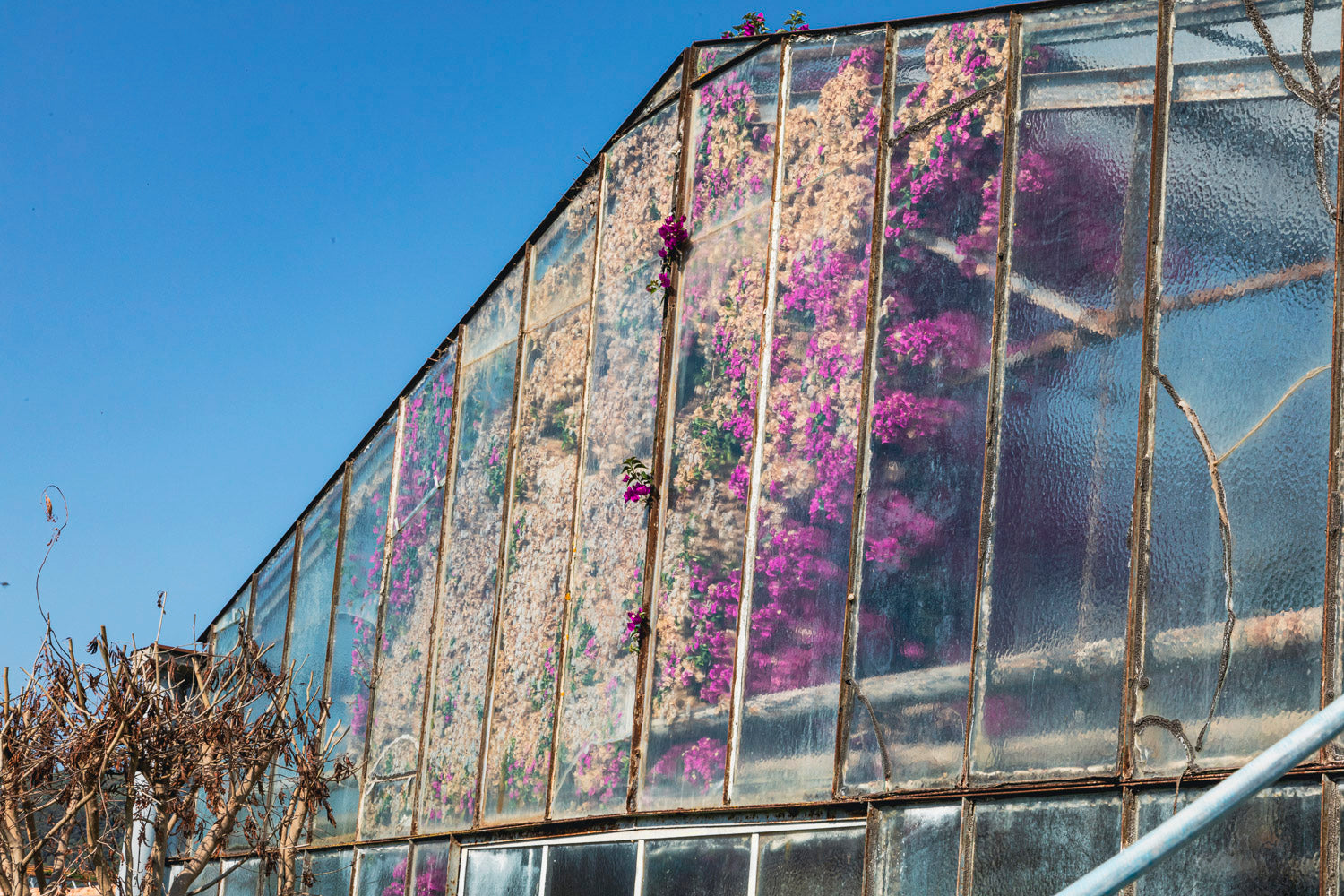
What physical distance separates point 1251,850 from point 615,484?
575cm

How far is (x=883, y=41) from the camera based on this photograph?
386 inches

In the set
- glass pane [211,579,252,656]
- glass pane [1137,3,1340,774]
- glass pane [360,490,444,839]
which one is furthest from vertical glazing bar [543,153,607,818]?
glass pane [211,579,252,656]

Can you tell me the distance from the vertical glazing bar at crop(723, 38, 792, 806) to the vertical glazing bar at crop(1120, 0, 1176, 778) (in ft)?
9.43

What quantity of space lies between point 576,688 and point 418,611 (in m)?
3.06

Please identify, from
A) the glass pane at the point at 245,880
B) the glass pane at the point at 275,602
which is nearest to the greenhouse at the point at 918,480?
the glass pane at the point at 245,880

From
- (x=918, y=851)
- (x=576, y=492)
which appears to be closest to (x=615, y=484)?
(x=576, y=492)

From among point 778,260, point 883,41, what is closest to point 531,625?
point 778,260

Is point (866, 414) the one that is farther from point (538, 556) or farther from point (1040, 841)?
point (538, 556)

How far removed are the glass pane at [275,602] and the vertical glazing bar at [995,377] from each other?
33.1ft

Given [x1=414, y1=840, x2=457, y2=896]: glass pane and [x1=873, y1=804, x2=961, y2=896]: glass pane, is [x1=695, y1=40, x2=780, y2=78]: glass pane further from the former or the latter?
[x1=414, y1=840, x2=457, y2=896]: glass pane

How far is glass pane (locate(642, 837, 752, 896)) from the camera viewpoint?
30.6 feet

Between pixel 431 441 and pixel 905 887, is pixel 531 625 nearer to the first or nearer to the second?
pixel 431 441

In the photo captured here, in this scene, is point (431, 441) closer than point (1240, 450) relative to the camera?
No

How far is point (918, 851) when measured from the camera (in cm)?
817
